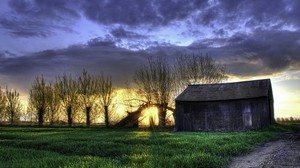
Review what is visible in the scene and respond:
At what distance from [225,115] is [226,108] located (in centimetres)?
92

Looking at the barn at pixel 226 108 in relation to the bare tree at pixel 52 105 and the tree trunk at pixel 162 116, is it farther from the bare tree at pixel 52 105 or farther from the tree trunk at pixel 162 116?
the bare tree at pixel 52 105

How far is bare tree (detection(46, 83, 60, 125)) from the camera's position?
83312mm

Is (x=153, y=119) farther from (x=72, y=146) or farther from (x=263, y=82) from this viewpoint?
(x=72, y=146)

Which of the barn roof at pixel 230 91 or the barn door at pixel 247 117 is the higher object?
the barn roof at pixel 230 91

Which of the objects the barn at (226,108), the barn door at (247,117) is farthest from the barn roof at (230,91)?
the barn door at (247,117)

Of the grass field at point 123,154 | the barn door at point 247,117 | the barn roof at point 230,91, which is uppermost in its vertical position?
the barn roof at point 230,91

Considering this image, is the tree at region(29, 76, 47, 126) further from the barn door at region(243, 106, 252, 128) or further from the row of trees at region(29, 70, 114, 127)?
the barn door at region(243, 106, 252, 128)

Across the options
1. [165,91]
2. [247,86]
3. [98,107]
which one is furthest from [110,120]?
[247,86]

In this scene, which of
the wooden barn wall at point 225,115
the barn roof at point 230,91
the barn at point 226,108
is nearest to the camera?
the wooden barn wall at point 225,115

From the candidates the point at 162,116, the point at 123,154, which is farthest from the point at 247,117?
the point at 123,154

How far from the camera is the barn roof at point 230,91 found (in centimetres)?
5055

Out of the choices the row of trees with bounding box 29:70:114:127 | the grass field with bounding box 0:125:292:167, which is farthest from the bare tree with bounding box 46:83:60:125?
the grass field with bounding box 0:125:292:167

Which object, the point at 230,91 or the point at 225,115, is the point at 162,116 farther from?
the point at 225,115

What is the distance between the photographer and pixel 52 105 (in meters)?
83.4
